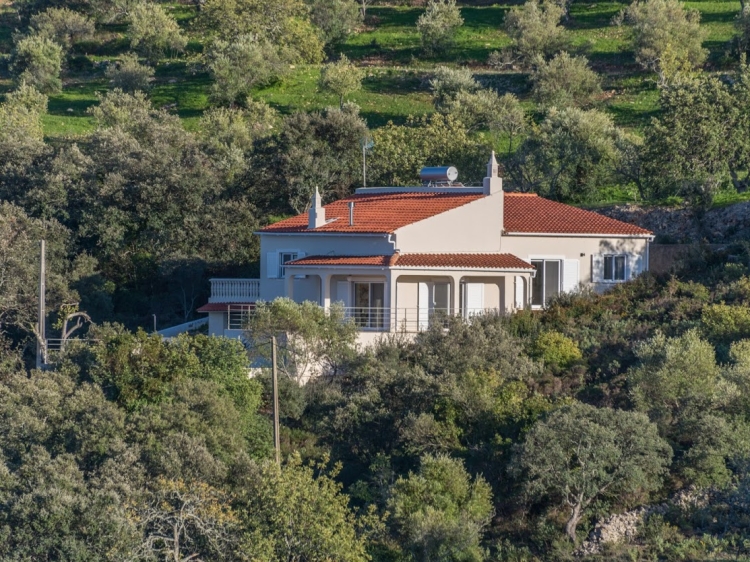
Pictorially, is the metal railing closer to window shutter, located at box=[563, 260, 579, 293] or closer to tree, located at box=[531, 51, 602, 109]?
window shutter, located at box=[563, 260, 579, 293]

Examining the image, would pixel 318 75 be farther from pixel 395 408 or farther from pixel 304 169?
pixel 395 408

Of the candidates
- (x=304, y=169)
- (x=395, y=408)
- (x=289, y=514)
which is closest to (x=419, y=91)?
(x=304, y=169)

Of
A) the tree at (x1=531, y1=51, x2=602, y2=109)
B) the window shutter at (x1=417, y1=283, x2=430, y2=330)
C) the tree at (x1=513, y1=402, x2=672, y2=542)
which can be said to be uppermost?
the tree at (x1=531, y1=51, x2=602, y2=109)

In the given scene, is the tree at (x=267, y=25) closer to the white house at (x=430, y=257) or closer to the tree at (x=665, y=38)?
the tree at (x=665, y=38)

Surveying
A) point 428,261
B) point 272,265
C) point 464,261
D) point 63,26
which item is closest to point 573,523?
point 428,261

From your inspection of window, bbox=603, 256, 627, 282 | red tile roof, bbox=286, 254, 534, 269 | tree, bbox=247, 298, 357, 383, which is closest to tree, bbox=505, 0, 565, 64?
window, bbox=603, 256, 627, 282

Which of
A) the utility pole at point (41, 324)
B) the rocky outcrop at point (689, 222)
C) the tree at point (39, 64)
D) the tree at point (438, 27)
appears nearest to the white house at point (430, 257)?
the rocky outcrop at point (689, 222)
